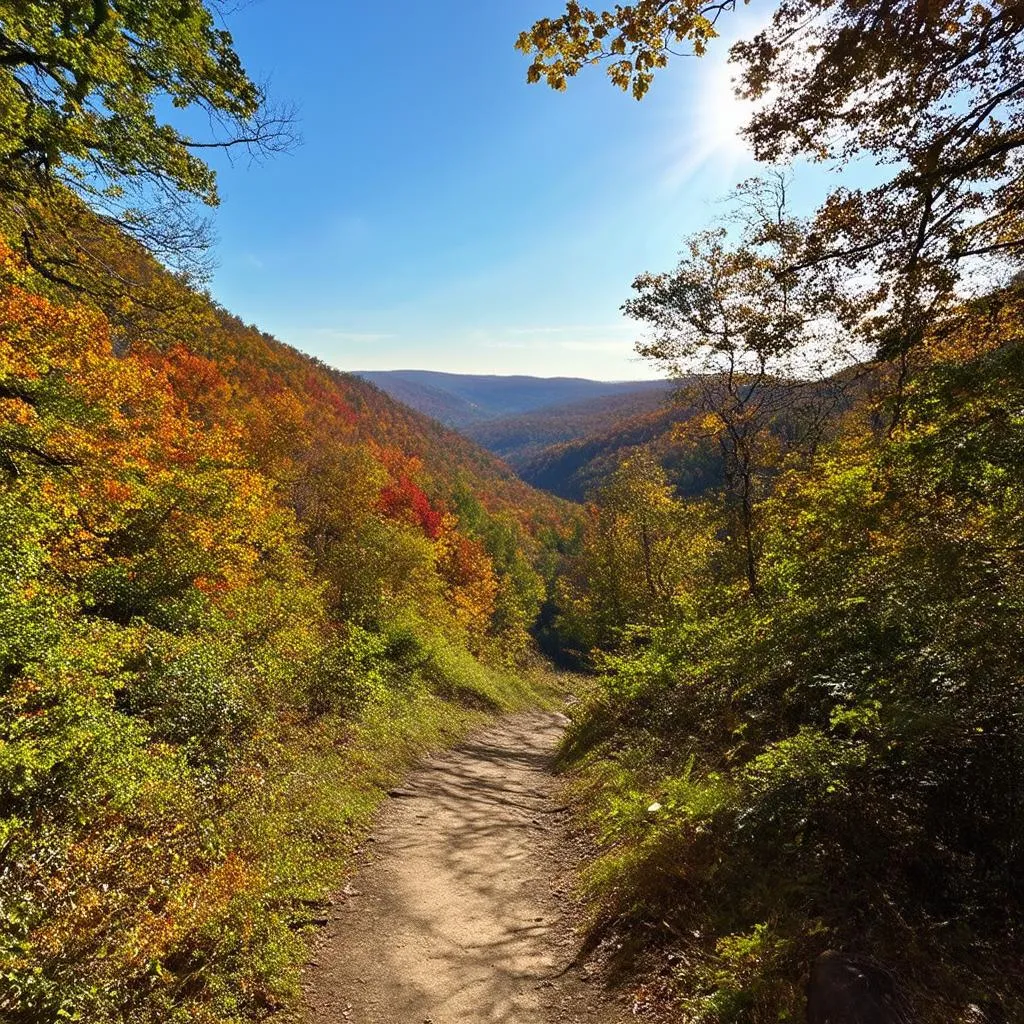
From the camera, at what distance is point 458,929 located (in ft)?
20.5

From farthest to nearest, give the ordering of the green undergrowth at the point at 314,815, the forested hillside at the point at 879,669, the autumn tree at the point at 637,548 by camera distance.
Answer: the autumn tree at the point at 637,548 < the green undergrowth at the point at 314,815 < the forested hillside at the point at 879,669

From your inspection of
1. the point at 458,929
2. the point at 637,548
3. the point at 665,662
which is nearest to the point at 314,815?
the point at 458,929

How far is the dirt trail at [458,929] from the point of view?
5.02 m

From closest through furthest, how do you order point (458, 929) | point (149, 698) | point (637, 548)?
point (458, 929), point (149, 698), point (637, 548)

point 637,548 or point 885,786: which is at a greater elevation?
point 637,548

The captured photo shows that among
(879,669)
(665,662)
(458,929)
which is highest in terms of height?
(879,669)

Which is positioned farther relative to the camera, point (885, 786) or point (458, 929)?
point (458, 929)

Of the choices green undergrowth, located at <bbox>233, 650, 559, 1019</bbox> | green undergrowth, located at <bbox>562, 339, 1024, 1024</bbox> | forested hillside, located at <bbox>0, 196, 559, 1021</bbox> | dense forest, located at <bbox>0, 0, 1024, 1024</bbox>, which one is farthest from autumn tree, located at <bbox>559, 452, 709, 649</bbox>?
green undergrowth, located at <bbox>562, 339, 1024, 1024</bbox>

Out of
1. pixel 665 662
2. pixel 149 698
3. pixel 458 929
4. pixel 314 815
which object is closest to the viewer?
pixel 458 929

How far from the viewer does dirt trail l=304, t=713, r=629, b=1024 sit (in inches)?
197

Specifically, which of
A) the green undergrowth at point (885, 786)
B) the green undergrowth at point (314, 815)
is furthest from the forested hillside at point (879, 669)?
the green undergrowth at point (314, 815)

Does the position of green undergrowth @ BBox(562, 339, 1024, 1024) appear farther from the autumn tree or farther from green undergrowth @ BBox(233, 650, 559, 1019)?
the autumn tree

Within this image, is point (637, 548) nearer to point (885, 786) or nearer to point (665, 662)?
point (665, 662)

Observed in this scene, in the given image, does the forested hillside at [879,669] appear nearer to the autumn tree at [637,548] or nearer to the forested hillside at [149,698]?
the forested hillside at [149,698]
